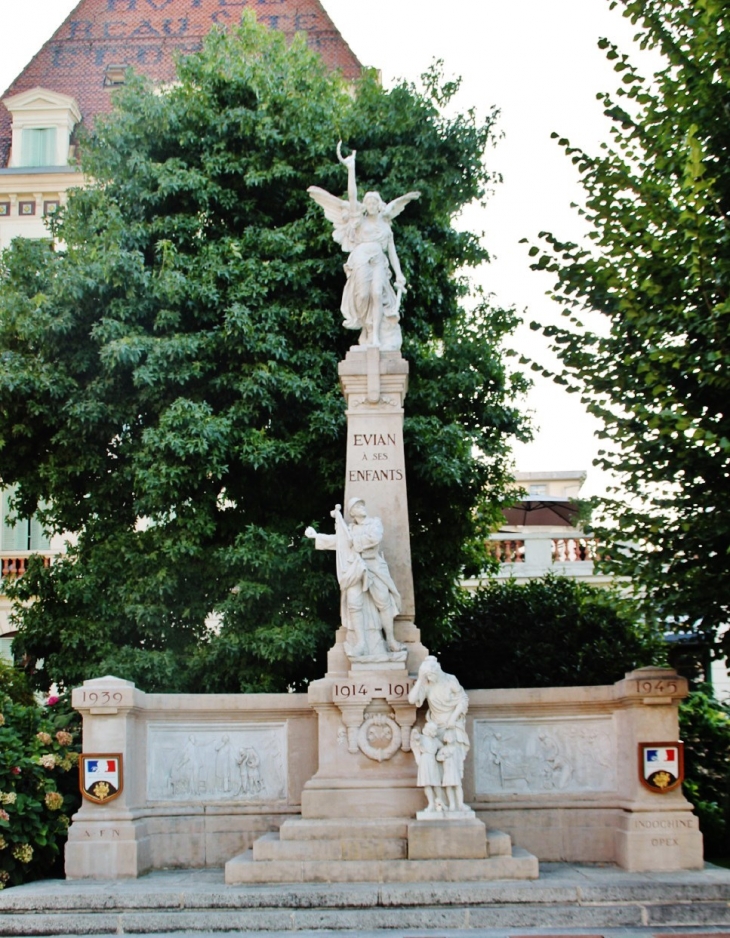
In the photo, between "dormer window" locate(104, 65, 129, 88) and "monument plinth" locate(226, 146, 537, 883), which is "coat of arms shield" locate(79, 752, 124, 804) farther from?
"dormer window" locate(104, 65, 129, 88)

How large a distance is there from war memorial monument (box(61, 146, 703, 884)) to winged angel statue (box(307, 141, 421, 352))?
0.55 m

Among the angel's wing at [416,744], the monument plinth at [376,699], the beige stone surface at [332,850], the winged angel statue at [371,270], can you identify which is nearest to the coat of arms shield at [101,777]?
the monument plinth at [376,699]

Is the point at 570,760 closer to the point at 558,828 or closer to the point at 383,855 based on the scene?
the point at 558,828

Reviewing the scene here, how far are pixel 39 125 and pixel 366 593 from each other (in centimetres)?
1867

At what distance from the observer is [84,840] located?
1134 cm

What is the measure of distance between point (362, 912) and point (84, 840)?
10.3 ft

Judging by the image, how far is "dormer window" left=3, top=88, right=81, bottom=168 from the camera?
87.1 feet

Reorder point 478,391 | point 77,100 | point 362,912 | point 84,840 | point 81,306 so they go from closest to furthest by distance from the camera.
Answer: point 362,912 < point 84,840 < point 81,306 < point 478,391 < point 77,100

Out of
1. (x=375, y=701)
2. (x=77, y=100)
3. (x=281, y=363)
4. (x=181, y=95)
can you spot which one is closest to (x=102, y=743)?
(x=375, y=701)

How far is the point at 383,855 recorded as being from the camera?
10.9m

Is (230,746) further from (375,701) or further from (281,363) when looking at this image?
(281,363)

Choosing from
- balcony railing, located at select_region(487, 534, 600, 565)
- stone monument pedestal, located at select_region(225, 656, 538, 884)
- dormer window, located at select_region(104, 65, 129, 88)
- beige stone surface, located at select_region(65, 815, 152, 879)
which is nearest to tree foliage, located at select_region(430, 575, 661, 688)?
balcony railing, located at select_region(487, 534, 600, 565)

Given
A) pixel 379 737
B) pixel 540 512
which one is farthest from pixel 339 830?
pixel 540 512

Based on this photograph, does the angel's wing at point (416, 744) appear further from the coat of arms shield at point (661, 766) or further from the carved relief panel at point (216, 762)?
the coat of arms shield at point (661, 766)
